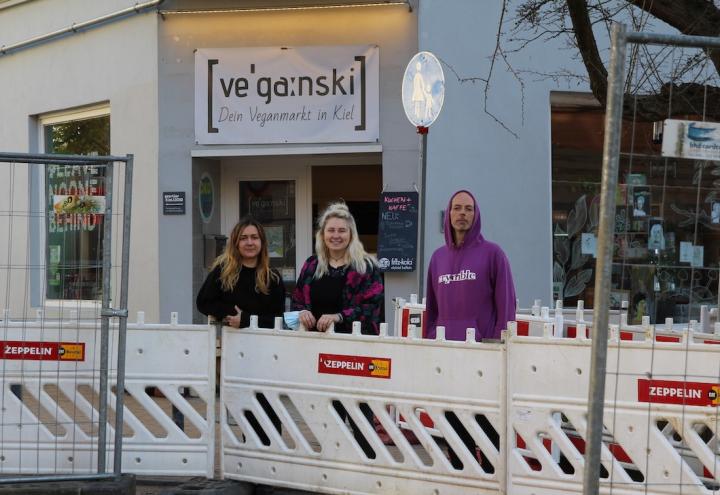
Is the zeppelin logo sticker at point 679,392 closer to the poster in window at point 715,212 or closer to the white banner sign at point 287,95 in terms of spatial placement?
the poster in window at point 715,212

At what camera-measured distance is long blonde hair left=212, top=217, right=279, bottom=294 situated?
7426 mm

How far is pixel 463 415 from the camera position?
6.28 m

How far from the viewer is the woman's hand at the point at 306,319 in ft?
22.7

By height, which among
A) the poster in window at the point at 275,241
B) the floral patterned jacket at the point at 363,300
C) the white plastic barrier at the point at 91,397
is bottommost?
the white plastic barrier at the point at 91,397

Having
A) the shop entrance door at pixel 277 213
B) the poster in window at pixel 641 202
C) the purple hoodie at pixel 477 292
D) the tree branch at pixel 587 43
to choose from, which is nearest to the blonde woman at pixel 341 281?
the purple hoodie at pixel 477 292

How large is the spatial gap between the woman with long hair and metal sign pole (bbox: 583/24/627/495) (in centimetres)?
371

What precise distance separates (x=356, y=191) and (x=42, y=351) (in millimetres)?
5850

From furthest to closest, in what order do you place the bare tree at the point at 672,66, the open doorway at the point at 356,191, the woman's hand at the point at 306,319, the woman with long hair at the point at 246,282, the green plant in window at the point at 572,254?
1. the open doorway at the point at 356,191
2. the green plant in window at the point at 572,254
3. the woman with long hair at the point at 246,282
4. the woman's hand at the point at 306,319
5. the bare tree at the point at 672,66

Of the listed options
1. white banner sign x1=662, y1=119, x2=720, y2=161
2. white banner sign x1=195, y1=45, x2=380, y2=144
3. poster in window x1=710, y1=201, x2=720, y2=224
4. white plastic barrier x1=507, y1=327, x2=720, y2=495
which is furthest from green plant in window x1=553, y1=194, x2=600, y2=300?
white banner sign x1=662, y1=119, x2=720, y2=161

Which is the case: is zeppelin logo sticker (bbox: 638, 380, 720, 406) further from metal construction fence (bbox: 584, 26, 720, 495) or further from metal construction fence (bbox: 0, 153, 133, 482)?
metal construction fence (bbox: 0, 153, 133, 482)

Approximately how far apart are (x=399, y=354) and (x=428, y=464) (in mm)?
700

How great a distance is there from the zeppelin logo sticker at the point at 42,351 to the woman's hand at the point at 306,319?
1460 millimetres

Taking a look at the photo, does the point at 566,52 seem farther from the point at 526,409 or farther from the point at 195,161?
the point at 526,409

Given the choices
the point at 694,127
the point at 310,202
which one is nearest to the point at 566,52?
the point at 310,202
